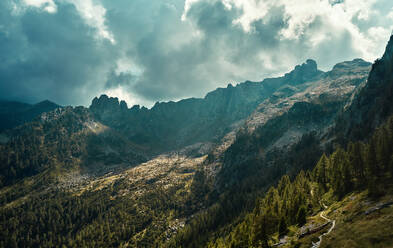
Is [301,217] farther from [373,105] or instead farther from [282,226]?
[373,105]

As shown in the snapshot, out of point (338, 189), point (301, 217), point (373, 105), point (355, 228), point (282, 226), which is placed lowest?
point (282, 226)

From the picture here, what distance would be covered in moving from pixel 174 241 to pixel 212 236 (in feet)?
139

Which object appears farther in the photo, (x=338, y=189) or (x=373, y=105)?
(x=373, y=105)

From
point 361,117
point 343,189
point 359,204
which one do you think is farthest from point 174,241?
point 361,117

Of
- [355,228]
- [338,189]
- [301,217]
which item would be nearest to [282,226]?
[301,217]

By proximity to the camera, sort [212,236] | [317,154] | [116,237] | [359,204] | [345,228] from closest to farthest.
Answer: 1. [345,228]
2. [359,204]
3. [212,236]
4. [317,154]
5. [116,237]

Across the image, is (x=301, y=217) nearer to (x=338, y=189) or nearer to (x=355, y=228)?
(x=355, y=228)

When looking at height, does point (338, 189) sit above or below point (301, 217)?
above

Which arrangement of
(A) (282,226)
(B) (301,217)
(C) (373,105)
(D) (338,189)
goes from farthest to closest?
1. (C) (373,105)
2. (D) (338,189)
3. (A) (282,226)
4. (B) (301,217)

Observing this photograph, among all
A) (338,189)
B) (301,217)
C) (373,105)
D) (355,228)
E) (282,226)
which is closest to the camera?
(355,228)

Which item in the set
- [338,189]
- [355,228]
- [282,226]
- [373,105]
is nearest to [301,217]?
[282,226]

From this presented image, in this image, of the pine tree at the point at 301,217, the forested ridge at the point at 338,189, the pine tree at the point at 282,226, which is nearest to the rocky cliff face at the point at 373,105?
the forested ridge at the point at 338,189

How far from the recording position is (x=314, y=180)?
374ft

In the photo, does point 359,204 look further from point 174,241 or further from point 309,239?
point 174,241
